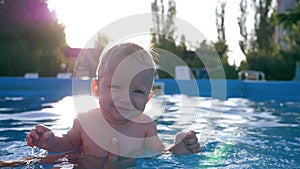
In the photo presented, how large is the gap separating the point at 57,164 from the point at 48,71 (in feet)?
38.5

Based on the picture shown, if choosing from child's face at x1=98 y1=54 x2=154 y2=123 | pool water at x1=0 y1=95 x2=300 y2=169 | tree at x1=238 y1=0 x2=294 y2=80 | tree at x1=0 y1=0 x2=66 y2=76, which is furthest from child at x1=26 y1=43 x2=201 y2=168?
Answer: tree at x1=0 y1=0 x2=66 y2=76

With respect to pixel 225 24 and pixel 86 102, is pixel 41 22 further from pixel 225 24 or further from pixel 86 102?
pixel 86 102

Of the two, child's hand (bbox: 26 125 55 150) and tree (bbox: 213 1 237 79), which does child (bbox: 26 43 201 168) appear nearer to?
child's hand (bbox: 26 125 55 150)

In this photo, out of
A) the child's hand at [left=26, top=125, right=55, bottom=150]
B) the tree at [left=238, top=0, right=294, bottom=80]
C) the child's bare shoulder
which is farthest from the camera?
the tree at [left=238, top=0, right=294, bottom=80]

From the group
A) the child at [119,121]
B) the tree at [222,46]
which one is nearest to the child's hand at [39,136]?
the child at [119,121]

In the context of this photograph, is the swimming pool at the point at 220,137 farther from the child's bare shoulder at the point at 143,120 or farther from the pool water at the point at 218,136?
the child's bare shoulder at the point at 143,120

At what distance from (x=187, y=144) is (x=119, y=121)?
0.35 metres

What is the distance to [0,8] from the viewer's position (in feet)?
47.3

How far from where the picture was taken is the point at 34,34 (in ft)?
48.0

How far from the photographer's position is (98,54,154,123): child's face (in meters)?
1.83

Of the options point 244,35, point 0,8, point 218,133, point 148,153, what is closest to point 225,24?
point 244,35

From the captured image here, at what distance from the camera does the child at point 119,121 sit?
6.01ft

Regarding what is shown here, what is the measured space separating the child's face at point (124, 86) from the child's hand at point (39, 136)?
291 millimetres

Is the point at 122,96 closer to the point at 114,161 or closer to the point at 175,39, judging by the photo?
the point at 114,161
